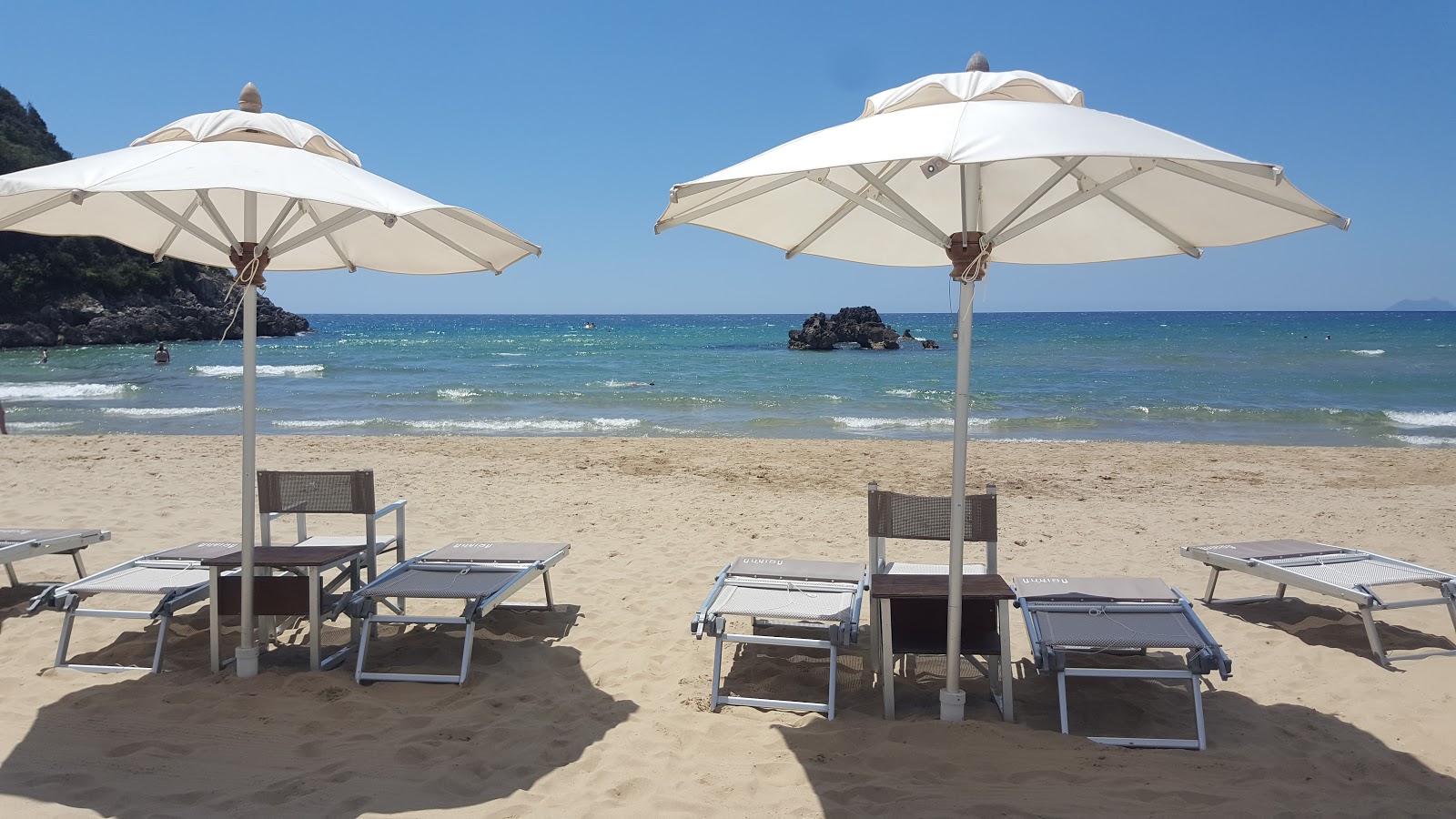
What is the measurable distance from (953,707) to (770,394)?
20638 mm

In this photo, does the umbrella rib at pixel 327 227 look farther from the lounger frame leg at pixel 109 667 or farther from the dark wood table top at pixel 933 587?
the dark wood table top at pixel 933 587

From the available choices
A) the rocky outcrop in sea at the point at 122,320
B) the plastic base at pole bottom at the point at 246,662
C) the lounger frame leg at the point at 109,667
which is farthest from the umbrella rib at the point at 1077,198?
the rocky outcrop in sea at the point at 122,320

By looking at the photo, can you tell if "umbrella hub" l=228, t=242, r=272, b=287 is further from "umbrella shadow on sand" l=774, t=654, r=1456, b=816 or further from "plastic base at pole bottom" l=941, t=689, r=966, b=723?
"plastic base at pole bottom" l=941, t=689, r=966, b=723

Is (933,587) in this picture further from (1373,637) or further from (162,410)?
(162,410)

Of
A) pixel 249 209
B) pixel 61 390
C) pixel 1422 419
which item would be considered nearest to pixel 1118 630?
pixel 249 209

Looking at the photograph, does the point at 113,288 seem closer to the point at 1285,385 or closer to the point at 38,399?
the point at 38,399

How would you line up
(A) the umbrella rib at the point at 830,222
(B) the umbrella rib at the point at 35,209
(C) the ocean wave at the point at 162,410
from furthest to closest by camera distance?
(C) the ocean wave at the point at 162,410 < (A) the umbrella rib at the point at 830,222 < (B) the umbrella rib at the point at 35,209

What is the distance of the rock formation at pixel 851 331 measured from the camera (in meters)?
43.2

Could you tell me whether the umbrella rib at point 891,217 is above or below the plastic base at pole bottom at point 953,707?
above

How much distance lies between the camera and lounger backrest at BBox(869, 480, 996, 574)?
376 centimetres

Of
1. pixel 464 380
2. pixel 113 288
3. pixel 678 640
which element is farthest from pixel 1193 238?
pixel 113 288

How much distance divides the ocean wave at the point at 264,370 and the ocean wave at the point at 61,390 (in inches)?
175

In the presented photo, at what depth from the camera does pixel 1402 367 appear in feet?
105

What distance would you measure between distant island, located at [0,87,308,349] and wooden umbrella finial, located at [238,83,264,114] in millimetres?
41923
